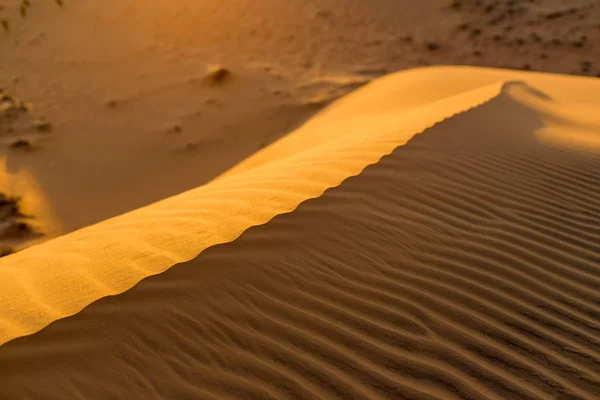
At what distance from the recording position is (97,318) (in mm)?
2258

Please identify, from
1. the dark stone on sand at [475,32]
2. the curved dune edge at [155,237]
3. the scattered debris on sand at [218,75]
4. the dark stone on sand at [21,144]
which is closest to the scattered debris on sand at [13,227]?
the dark stone on sand at [21,144]

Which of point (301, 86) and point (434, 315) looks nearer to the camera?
point (434, 315)

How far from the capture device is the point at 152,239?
2979 mm

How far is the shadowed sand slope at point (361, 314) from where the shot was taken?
83.8 inches

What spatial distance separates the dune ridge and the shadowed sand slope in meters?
0.10

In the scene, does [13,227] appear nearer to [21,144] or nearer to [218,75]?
[21,144]

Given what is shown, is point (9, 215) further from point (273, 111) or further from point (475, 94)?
point (475, 94)

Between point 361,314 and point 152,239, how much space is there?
3.84ft


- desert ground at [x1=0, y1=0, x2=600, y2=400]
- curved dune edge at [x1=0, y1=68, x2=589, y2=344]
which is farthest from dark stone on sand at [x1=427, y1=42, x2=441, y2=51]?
curved dune edge at [x1=0, y1=68, x2=589, y2=344]

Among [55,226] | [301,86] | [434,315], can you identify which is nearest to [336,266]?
[434,315]

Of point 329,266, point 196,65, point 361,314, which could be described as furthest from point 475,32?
point 361,314

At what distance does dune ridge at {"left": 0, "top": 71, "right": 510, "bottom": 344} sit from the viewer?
240cm

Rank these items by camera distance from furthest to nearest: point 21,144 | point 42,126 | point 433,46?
point 433,46, point 42,126, point 21,144

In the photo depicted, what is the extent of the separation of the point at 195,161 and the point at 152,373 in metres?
6.49
